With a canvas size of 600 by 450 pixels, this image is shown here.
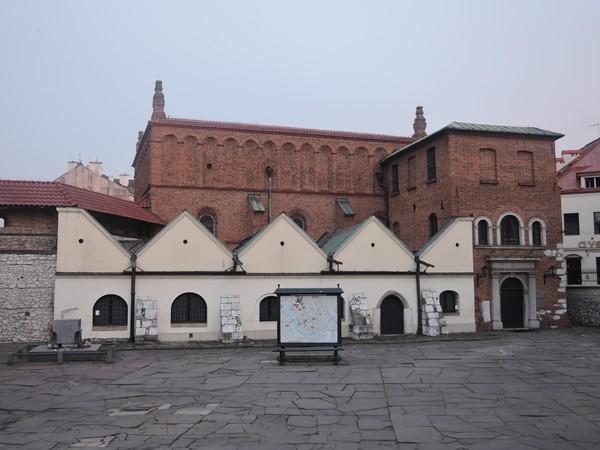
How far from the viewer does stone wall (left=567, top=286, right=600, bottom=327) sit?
32781 mm

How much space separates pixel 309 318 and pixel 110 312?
32.8 feet

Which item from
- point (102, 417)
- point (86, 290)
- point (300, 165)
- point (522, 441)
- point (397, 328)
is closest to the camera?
point (522, 441)

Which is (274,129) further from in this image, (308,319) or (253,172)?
(308,319)

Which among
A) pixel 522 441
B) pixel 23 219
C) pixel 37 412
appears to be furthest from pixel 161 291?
pixel 522 441

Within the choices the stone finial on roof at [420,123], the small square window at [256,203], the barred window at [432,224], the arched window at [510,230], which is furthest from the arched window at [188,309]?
the stone finial on roof at [420,123]

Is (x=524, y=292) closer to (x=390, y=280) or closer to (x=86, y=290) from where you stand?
(x=390, y=280)

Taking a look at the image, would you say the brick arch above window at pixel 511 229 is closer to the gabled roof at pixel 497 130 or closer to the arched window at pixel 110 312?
the gabled roof at pixel 497 130

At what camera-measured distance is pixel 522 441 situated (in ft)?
31.9

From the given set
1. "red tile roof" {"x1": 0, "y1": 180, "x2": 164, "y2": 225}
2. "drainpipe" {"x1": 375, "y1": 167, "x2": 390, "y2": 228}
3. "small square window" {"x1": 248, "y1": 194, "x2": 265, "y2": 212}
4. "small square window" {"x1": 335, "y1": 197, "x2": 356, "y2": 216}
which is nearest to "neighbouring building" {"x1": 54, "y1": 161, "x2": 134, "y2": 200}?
"small square window" {"x1": 248, "y1": 194, "x2": 265, "y2": 212}

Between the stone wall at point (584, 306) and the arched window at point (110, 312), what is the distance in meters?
25.9

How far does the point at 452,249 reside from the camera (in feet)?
94.4

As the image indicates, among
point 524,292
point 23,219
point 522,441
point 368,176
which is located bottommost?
point 522,441

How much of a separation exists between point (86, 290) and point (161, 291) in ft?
10.4

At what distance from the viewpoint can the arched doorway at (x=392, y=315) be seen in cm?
2736
